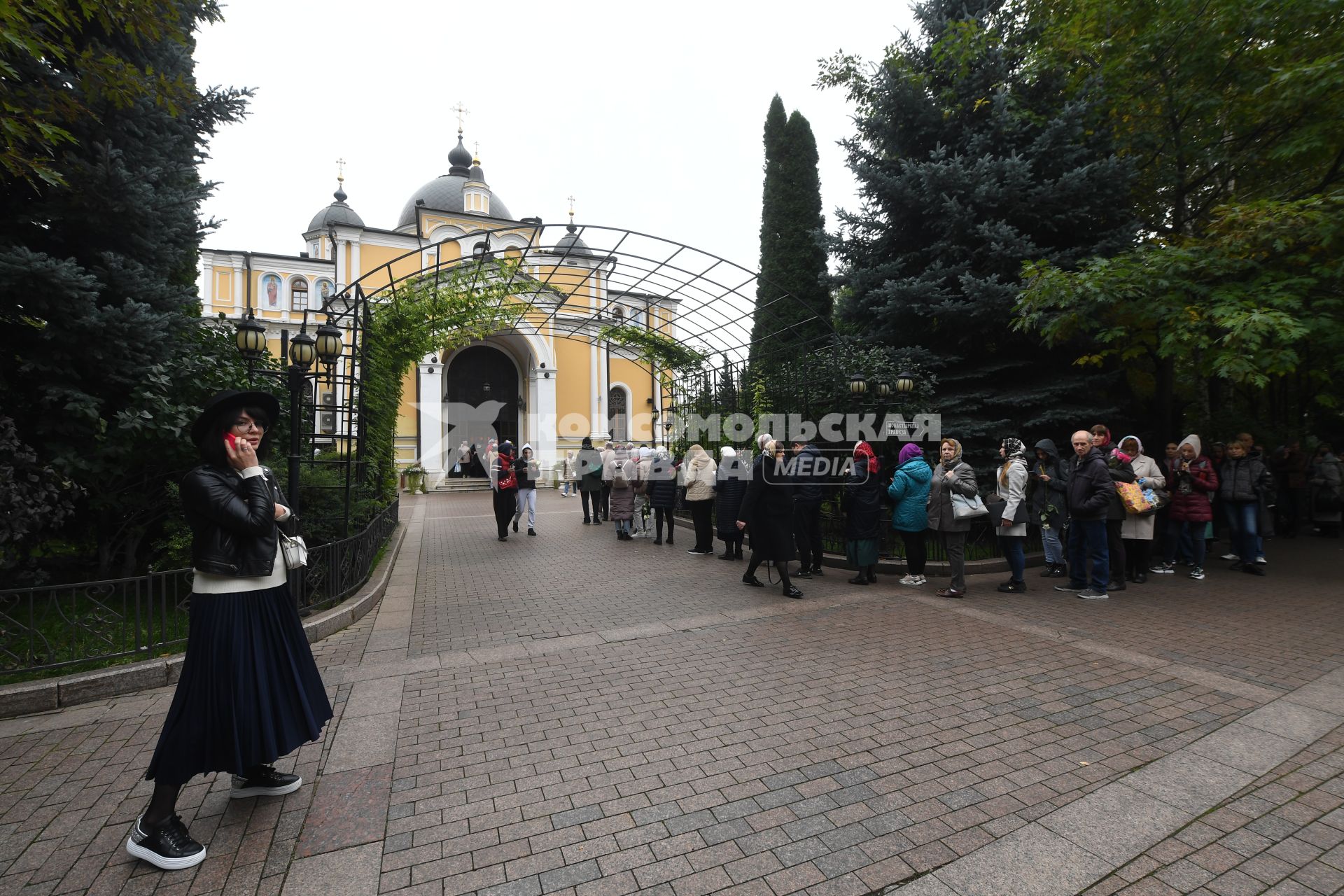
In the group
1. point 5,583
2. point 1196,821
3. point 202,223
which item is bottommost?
point 1196,821

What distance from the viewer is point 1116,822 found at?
2875 mm

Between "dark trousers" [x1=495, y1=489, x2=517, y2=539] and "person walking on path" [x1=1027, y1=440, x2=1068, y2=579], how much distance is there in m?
8.77

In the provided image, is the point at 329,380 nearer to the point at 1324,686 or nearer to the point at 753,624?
the point at 753,624

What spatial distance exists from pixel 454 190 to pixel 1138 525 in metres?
37.3

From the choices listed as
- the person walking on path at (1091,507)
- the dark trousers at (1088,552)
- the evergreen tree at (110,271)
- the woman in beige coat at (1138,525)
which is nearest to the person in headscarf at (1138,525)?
the woman in beige coat at (1138,525)

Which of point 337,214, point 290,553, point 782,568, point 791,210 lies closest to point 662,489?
point 782,568

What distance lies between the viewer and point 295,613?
3.13 metres

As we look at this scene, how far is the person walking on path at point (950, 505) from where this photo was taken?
7.32 metres

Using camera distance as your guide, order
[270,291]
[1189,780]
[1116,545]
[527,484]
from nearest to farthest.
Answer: [1189,780], [1116,545], [527,484], [270,291]

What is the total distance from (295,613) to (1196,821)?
4.31 m

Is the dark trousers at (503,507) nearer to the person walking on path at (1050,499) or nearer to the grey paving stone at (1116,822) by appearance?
the person walking on path at (1050,499)

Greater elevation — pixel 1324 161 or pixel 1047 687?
pixel 1324 161

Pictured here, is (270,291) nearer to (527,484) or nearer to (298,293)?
(298,293)

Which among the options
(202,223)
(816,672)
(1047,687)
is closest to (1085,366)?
(1047,687)
